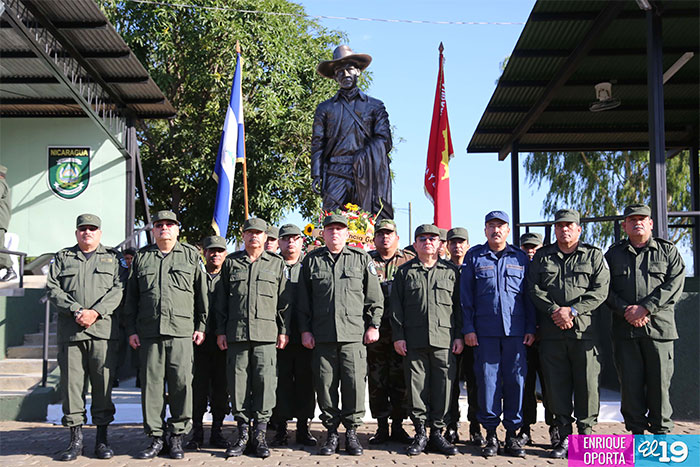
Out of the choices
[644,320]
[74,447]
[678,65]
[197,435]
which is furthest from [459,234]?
[678,65]

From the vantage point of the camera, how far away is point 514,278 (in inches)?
215

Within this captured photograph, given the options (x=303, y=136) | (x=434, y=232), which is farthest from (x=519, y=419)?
(x=303, y=136)

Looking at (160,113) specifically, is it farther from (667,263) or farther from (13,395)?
(667,263)

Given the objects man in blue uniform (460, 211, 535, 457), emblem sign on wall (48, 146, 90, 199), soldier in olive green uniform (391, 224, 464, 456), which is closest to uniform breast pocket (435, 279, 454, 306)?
soldier in olive green uniform (391, 224, 464, 456)

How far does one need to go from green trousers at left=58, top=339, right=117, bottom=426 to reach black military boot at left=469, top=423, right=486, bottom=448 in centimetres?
286

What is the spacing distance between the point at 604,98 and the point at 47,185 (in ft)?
32.5

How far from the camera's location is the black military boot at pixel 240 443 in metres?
5.20

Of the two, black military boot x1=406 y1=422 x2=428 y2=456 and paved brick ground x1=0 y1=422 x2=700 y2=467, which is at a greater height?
black military boot x1=406 y1=422 x2=428 y2=456

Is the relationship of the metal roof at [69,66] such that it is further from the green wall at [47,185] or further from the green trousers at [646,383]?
the green trousers at [646,383]

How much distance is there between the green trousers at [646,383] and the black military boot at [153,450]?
3.55 meters

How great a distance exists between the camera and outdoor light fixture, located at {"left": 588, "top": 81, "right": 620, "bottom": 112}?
9656 mm

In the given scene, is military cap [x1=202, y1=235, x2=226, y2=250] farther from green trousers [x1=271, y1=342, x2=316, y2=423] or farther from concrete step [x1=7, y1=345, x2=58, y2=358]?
concrete step [x1=7, y1=345, x2=58, y2=358]

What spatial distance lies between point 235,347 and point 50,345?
4059mm

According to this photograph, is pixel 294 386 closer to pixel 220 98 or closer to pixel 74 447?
pixel 74 447
